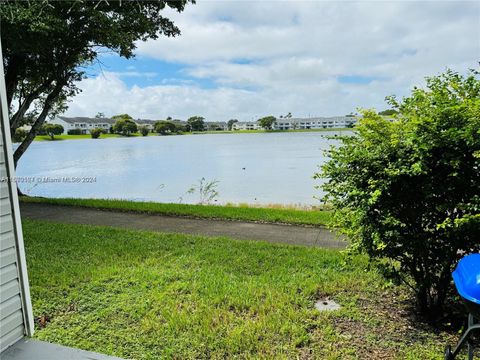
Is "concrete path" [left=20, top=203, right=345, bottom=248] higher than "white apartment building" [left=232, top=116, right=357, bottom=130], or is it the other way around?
"white apartment building" [left=232, top=116, right=357, bottom=130]

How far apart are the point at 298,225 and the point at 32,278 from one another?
468 cm

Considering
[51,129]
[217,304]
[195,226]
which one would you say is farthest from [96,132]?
[217,304]

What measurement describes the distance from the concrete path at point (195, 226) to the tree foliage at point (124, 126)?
31459 millimetres

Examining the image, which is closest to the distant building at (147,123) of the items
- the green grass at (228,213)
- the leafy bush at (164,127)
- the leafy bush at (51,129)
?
the leafy bush at (164,127)

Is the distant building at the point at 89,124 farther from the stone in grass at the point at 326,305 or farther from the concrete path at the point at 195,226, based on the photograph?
the stone in grass at the point at 326,305

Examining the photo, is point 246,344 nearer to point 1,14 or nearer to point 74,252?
point 74,252

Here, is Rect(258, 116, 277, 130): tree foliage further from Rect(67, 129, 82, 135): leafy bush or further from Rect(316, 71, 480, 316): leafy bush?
Rect(316, 71, 480, 316): leafy bush

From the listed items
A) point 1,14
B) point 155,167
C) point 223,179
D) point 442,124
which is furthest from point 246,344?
point 155,167

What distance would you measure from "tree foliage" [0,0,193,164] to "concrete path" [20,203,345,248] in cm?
387

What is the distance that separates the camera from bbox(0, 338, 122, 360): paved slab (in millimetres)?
2701

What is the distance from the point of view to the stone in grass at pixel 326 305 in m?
3.47

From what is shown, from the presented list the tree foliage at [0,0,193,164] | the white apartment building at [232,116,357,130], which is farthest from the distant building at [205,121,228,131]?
the tree foliage at [0,0,193,164]

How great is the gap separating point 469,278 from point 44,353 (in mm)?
2979

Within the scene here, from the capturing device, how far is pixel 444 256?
3.01m
